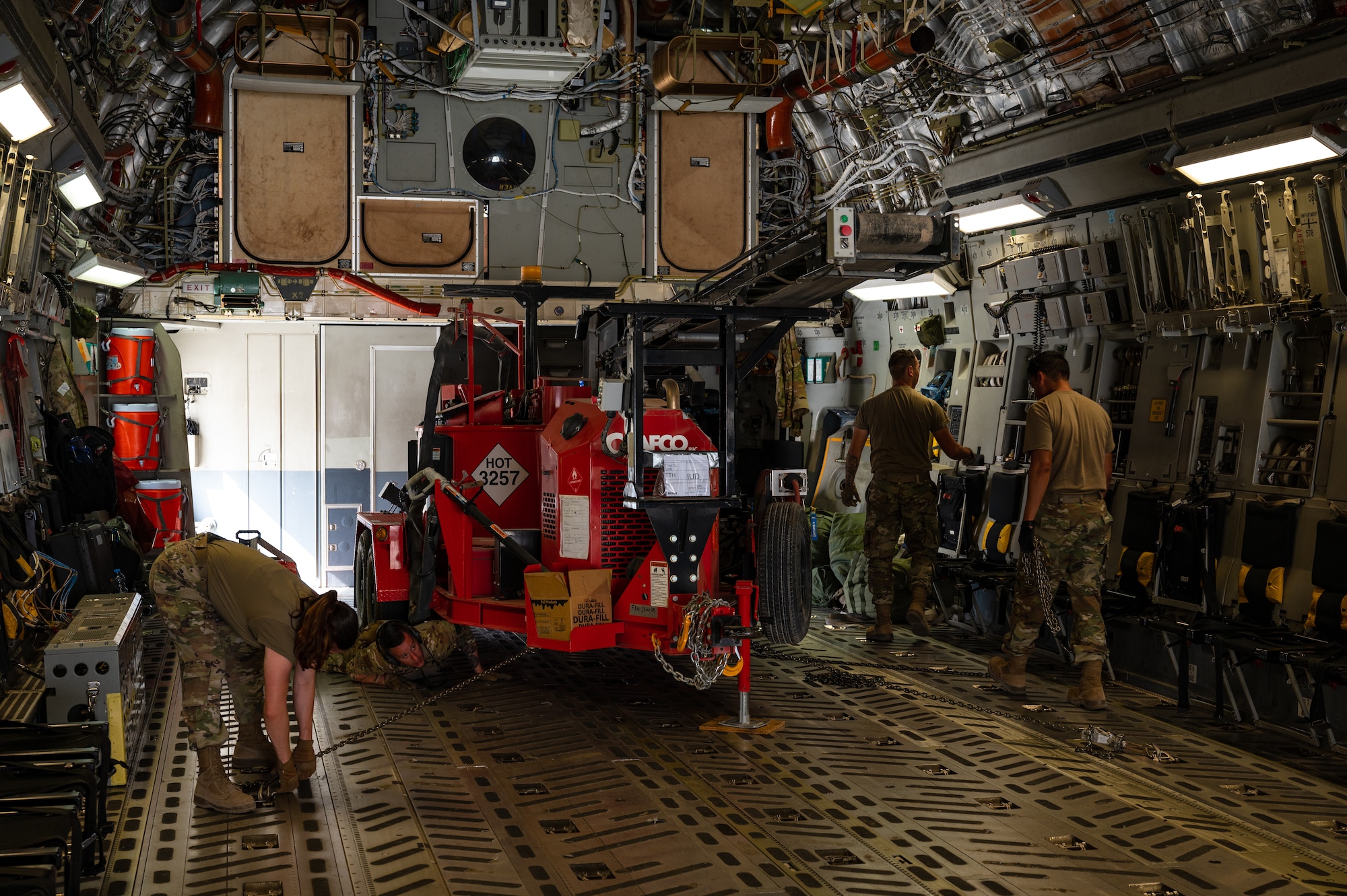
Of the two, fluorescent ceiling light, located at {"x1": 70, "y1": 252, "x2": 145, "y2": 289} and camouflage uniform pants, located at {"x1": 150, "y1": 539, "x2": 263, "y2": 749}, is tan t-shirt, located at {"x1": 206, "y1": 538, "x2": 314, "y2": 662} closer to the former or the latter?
camouflage uniform pants, located at {"x1": 150, "y1": 539, "x2": 263, "y2": 749}

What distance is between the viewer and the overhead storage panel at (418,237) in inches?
447

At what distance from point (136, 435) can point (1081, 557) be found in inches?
325

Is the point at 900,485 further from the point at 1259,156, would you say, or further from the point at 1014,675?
the point at 1259,156

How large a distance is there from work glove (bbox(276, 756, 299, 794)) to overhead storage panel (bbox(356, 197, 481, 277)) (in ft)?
22.7

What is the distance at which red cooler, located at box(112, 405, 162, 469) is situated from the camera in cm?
1040

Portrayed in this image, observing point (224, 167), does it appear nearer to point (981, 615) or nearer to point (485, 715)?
point (485, 715)

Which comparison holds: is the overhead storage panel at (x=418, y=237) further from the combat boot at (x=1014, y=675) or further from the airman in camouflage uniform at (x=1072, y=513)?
the combat boot at (x=1014, y=675)

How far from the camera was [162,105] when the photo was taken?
10883mm

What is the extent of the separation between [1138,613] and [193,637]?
5963 millimetres

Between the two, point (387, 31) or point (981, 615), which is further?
point (387, 31)

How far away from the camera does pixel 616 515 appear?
689 centimetres

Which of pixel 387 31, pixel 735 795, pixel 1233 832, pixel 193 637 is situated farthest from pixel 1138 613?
pixel 387 31

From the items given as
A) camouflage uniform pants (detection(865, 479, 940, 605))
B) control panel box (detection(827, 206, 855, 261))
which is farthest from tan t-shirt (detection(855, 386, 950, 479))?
control panel box (detection(827, 206, 855, 261))

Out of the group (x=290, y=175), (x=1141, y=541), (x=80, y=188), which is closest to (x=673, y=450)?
(x=1141, y=541)
